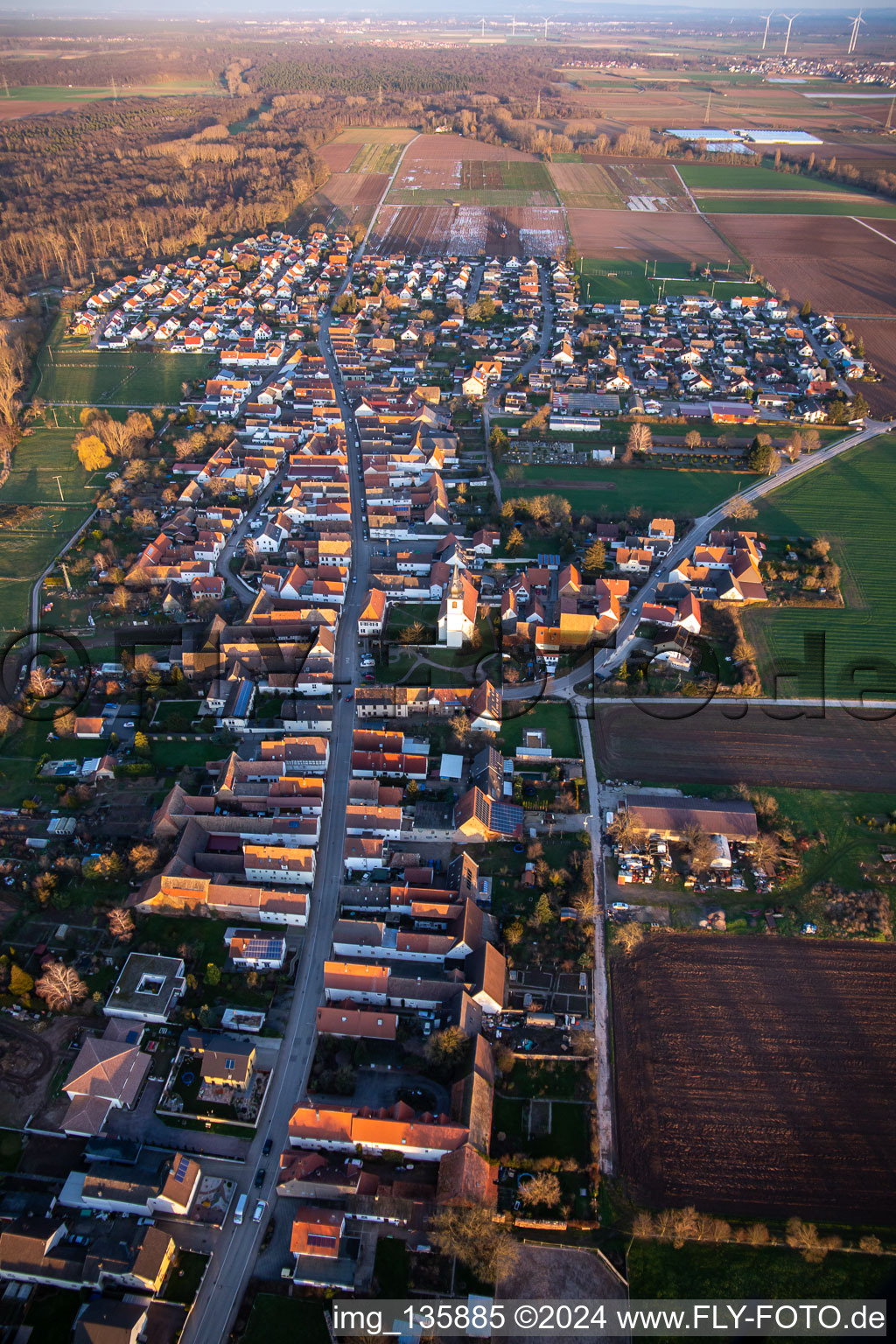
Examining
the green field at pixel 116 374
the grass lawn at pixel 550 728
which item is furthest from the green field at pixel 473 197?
the grass lawn at pixel 550 728

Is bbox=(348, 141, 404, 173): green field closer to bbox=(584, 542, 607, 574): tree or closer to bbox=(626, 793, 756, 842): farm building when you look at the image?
bbox=(584, 542, 607, 574): tree

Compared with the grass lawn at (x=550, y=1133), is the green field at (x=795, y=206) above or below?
above

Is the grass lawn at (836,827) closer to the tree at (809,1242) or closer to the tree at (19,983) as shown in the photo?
the tree at (809,1242)

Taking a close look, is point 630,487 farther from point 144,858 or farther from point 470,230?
point 470,230

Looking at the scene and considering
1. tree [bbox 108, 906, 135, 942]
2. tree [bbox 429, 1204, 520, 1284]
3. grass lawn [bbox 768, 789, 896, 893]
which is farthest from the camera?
grass lawn [bbox 768, 789, 896, 893]

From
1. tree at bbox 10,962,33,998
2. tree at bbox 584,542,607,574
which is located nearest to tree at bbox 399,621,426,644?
tree at bbox 584,542,607,574

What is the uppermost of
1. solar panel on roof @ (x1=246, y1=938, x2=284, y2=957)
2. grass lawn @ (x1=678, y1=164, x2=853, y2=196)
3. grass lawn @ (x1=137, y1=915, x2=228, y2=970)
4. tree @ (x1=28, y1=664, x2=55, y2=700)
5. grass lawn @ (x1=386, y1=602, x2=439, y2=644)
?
grass lawn @ (x1=678, y1=164, x2=853, y2=196)

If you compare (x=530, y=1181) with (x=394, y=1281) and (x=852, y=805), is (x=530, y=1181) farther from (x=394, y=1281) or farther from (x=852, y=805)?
(x=852, y=805)
